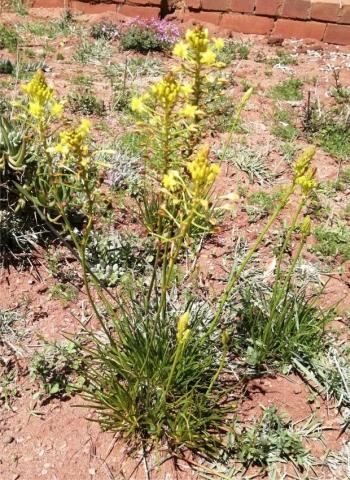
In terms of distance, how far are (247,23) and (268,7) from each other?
266 millimetres

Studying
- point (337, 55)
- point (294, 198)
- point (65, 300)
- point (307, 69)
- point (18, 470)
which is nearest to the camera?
point (18, 470)

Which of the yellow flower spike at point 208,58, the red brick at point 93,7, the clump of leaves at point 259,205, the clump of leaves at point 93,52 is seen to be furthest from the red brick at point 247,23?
the yellow flower spike at point 208,58

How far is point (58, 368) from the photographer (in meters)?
2.46

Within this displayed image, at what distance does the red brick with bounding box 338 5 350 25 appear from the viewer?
5500 millimetres

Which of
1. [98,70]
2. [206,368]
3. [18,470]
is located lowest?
[18,470]

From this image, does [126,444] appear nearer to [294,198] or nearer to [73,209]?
[73,209]

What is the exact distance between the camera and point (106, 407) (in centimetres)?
219

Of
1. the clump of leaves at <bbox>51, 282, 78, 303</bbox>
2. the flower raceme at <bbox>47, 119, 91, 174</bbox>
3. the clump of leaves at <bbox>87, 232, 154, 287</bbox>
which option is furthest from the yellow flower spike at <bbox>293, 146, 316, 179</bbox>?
the clump of leaves at <bbox>51, 282, 78, 303</bbox>

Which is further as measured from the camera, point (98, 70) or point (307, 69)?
point (307, 69)

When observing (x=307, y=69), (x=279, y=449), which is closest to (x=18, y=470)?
(x=279, y=449)

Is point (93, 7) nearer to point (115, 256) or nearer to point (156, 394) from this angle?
point (115, 256)

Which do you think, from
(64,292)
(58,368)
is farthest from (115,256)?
(58,368)

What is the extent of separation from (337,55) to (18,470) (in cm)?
501

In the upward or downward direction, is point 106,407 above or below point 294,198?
below
